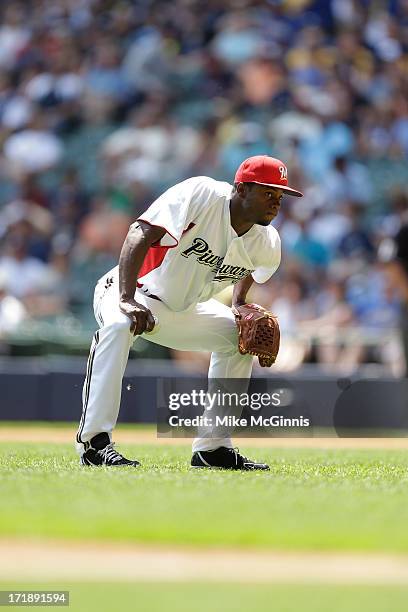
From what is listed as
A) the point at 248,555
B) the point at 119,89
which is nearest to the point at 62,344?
the point at 119,89

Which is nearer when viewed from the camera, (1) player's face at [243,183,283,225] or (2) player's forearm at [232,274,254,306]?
(1) player's face at [243,183,283,225]

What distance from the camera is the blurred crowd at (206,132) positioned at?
11555mm

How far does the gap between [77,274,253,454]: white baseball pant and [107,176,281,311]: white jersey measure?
0.09 m

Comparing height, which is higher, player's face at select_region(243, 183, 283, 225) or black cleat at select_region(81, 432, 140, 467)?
player's face at select_region(243, 183, 283, 225)

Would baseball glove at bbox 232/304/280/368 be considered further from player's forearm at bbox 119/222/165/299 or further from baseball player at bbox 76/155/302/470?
player's forearm at bbox 119/222/165/299

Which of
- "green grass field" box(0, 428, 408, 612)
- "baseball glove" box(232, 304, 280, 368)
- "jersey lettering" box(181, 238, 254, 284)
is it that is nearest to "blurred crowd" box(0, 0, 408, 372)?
"baseball glove" box(232, 304, 280, 368)

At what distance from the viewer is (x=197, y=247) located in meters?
5.73

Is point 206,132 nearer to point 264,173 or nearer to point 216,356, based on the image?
point 216,356

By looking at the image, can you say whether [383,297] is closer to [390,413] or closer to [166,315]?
[390,413]

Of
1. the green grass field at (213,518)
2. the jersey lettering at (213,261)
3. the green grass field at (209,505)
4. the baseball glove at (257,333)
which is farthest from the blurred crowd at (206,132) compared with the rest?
the green grass field at (213,518)

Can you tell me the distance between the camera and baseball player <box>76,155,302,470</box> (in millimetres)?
5469

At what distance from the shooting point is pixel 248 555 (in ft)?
11.8

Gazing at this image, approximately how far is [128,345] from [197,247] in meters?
0.64

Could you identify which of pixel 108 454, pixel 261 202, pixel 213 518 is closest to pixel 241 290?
pixel 261 202
